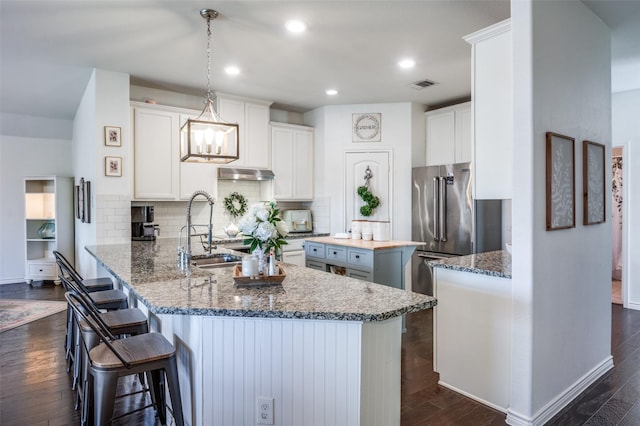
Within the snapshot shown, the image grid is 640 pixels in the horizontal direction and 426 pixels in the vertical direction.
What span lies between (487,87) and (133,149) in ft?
12.2

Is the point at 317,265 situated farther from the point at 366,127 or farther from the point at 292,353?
the point at 292,353

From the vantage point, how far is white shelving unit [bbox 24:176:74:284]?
6344 mm

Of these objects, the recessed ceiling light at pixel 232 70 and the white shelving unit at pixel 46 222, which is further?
the white shelving unit at pixel 46 222

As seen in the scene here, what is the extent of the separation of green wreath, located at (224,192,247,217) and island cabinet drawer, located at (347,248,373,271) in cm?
206

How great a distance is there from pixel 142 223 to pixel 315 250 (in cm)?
203

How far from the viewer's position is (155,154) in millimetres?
4531

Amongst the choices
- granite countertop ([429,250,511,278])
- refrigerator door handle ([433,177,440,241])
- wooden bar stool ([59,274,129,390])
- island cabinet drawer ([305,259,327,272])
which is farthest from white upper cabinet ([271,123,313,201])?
granite countertop ([429,250,511,278])

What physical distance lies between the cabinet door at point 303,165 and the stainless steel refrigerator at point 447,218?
1.55m

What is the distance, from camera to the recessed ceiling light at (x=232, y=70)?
400 cm

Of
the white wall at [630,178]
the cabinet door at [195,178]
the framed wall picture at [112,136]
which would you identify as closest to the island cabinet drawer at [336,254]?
the cabinet door at [195,178]

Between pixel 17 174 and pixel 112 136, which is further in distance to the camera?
pixel 17 174

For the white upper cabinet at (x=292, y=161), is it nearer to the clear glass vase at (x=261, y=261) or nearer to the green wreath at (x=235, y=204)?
the green wreath at (x=235, y=204)

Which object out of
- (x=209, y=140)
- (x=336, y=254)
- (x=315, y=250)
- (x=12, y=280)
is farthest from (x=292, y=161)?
(x=12, y=280)

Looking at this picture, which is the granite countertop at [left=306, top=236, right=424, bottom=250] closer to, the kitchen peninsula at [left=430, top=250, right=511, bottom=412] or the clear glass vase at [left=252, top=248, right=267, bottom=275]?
the kitchen peninsula at [left=430, top=250, right=511, bottom=412]
